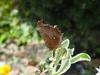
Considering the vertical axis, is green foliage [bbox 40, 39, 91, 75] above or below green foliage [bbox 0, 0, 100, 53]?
above

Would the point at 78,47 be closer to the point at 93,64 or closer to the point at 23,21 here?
the point at 23,21

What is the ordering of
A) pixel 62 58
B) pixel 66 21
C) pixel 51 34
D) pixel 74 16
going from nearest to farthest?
1. pixel 51 34
2. pixel 62 58
3. pixel 74 16
4. pixel 66 21

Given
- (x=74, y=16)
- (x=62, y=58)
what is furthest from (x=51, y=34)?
(x=74, y=16)

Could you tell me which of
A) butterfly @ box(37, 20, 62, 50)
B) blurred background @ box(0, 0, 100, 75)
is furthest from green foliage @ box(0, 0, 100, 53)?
butterfly @ box(37, 20, 62, 50)

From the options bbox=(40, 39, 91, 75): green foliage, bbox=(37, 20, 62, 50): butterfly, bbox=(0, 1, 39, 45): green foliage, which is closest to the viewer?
bbox=(37, 20, 62, 50): butterfly

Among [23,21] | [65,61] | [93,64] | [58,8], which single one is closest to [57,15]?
[58,8]

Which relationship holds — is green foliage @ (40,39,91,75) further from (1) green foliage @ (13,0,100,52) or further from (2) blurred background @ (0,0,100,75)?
(1) green foliage @ (13,0,100,52)

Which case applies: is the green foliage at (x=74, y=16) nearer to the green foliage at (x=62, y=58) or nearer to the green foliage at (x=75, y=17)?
the green foliage at (x=75, y=17)

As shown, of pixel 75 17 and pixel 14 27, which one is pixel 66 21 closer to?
pixel 75 17

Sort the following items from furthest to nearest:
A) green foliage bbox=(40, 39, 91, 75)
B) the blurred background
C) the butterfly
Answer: the blurred background < green foliage bbox=(40, 39, 91, 75) < the butterfly
